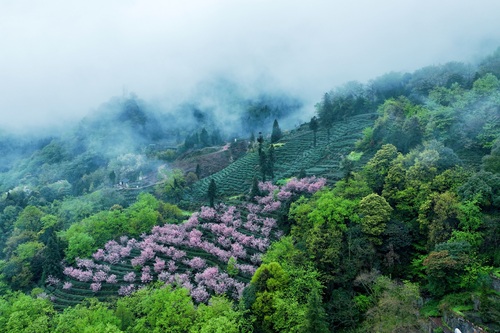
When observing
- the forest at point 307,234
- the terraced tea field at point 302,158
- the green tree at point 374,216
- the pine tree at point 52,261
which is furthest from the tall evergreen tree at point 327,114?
the pine tree at point 52,261

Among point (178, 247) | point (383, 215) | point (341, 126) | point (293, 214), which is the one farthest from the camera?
point (341, 126)

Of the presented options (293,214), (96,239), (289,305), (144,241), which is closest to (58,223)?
(96,239)

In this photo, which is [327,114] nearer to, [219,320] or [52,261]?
[52,261]

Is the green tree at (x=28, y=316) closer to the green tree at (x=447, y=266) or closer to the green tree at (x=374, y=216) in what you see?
the green tree at (x=374, y=216)

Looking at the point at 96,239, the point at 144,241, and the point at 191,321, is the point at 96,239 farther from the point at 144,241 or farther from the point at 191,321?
the point at 191,321

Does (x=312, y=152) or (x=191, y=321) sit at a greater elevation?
(x=312, y=152)

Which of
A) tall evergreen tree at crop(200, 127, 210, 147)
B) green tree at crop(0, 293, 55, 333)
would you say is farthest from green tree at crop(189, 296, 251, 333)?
tall evergreen tree at crop(200, 127, 210, 147)
